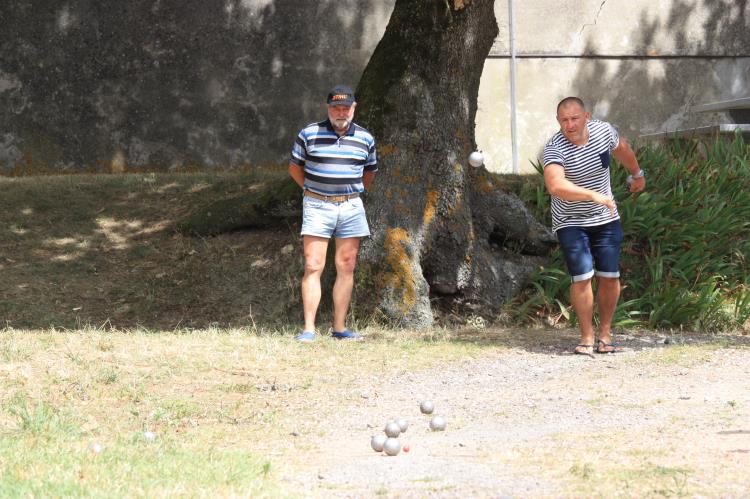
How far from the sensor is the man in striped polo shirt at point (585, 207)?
688 cm

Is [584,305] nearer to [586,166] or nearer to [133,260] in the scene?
[586,166]

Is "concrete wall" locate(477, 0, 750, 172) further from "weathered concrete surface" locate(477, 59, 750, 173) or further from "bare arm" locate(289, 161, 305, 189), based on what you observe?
"bare arm" locate(289, 161, 305, 189)

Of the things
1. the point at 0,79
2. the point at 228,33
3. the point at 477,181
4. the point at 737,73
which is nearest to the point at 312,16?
the point at 228,33

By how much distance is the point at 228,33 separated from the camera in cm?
1366

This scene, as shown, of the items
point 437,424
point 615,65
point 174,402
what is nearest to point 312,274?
point 174,402

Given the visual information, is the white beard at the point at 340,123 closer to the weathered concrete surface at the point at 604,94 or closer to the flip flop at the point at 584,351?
the flip flop at the point at 584,351

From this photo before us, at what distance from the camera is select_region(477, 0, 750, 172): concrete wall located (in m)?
14.4

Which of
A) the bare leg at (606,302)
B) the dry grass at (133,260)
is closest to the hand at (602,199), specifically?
the bare leg at (606,302)

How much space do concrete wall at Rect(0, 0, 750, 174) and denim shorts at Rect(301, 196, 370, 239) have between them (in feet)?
20.9

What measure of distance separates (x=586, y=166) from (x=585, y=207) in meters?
0.27

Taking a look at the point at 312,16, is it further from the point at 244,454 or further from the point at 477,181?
the point at 244,454

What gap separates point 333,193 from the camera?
755 centimetres

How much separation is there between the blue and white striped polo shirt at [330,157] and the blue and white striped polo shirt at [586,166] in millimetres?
1388

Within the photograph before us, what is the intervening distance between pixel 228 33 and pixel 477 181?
5.35 meters
